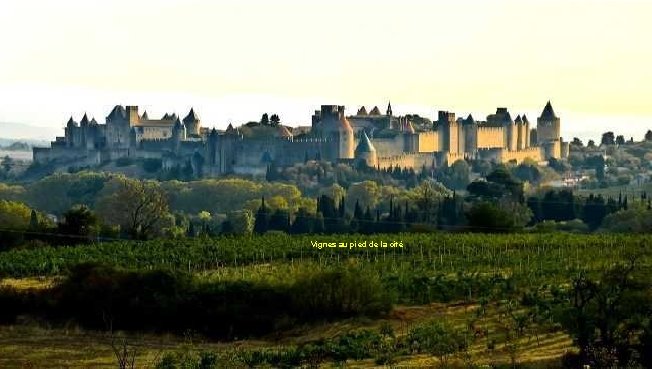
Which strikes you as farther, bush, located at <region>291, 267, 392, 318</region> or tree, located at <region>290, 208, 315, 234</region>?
tree, located at <region>290, 208, 315, 234</region>

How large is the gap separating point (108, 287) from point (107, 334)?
1855 mm

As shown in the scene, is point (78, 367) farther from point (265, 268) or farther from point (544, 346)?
point (265, 268)

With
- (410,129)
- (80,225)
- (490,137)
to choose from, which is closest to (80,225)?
(80,225)

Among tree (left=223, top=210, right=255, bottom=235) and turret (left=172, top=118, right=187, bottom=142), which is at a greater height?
turret (left=172, top=118, right=187, bottom=142)

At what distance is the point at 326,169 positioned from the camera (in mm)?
102875

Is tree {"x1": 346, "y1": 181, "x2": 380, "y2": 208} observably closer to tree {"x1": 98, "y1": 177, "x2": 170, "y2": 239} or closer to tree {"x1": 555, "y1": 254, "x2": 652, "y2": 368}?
tree {"x1": 98, "y1": 177, "x2": 170, "y2": 239}

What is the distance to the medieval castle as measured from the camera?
113938mm

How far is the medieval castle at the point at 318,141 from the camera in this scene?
4486 inches

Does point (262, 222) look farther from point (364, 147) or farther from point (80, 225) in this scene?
point (364, 147)

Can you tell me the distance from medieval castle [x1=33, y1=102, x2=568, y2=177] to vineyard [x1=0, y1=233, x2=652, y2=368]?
232 ft

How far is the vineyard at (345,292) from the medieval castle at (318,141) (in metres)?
70.9

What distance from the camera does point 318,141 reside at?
374 feet

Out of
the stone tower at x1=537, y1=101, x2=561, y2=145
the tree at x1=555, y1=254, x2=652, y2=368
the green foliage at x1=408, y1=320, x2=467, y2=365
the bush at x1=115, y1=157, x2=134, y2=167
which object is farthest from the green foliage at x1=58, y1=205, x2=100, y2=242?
the stone tower at x1=537, y1=101, x2=561, y2=145

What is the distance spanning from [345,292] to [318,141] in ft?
286
